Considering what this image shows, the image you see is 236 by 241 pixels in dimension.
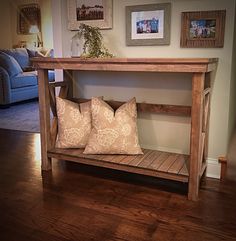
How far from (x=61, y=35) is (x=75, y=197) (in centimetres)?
144

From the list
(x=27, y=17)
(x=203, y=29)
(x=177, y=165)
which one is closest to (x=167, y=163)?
(x=177, y=165)

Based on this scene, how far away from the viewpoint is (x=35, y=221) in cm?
172

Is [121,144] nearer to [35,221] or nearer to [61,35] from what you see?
[35,221]

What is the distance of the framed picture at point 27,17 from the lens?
24.7 ft

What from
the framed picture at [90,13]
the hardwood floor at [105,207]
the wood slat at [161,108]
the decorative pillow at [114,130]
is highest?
the framed picture at [90,13]

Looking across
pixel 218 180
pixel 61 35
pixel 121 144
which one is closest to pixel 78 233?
pixel 121 144

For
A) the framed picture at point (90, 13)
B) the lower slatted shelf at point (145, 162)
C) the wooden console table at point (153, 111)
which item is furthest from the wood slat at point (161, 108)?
the framed picture at point (90, 13)

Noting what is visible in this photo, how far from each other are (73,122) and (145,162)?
65 cm

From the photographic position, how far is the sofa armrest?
4.96 m

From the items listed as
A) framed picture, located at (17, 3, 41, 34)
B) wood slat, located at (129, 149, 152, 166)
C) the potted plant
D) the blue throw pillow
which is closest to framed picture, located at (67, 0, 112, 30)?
the potted plant

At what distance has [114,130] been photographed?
220 centimetres

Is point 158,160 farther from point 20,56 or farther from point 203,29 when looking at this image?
point 20,56

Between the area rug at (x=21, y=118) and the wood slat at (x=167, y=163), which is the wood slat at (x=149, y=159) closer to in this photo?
the wood slat at (x=167, y=163)

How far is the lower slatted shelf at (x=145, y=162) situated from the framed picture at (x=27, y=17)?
604 cm
